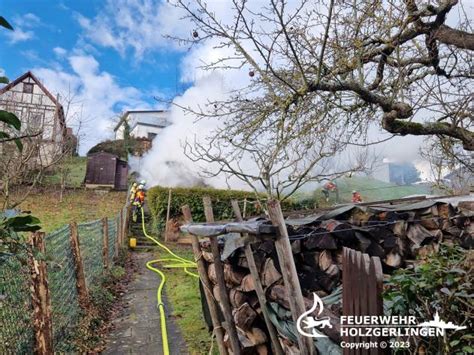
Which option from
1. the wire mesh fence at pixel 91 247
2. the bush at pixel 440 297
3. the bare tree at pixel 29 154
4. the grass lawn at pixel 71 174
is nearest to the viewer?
the bush at pixel 440 297

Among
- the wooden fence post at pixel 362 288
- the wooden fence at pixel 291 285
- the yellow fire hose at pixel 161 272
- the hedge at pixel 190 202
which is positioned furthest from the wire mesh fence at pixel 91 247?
the hedge at pixel 190 202

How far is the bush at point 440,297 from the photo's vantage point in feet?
3.95

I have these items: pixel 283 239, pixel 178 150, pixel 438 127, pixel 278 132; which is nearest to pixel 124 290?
pixel 278 132

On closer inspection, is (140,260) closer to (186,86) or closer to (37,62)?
(186,86)

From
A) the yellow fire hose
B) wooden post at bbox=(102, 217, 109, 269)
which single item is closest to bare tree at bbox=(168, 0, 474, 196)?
the yellow fire hose

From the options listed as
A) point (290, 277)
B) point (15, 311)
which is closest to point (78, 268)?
point (15, 311)

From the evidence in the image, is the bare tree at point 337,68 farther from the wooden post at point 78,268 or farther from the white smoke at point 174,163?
the white smoke at point 174,163

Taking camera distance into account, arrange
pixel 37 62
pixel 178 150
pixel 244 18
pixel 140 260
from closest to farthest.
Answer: pixel 244 18
pixel 140 260
pixel 37 62
pixel 178 150

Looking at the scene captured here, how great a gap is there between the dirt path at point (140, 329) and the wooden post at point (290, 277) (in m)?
2.22

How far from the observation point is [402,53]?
12.5ft

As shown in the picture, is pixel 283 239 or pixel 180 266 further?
pixel 180 266

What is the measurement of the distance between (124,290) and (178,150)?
35.8ft

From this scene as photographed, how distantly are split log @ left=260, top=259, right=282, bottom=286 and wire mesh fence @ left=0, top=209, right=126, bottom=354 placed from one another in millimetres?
1629

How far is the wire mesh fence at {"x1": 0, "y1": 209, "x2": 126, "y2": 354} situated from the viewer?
209 cm
